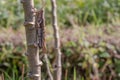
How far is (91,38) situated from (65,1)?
154cm

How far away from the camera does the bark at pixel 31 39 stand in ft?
4.00

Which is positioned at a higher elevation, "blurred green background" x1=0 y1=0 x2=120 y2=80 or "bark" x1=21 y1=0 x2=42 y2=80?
"bark" x1=21 y1=0 x2=42 y2=80

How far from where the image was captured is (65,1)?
17.6 ft

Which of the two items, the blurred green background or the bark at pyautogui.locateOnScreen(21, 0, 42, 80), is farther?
the blurred green background

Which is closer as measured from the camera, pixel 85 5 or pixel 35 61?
pixel 35 61

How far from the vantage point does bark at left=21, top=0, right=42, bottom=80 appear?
4.00 feet

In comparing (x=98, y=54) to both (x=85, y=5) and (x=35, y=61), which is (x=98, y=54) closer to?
(x=85, y=5)

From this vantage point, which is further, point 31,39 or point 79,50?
point 79,50

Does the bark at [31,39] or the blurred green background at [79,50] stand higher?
the bark at [31,39]

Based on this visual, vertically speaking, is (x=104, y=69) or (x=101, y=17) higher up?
(x=101, y=17)

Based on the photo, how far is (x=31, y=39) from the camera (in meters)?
1.24

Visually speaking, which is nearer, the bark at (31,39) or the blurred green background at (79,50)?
the bark at (31,39)

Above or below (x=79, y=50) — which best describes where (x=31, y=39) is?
above

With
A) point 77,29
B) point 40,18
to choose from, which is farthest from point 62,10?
point 40,18
